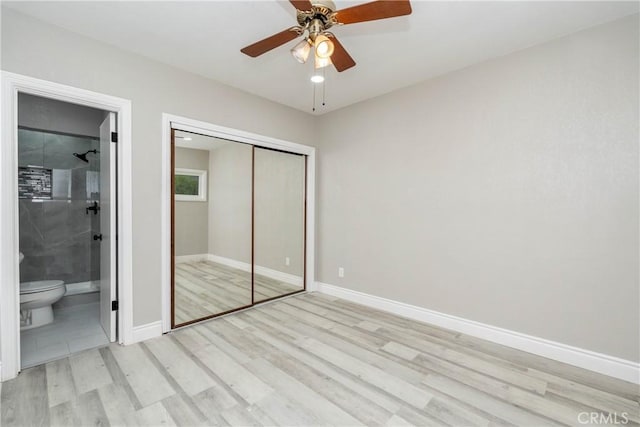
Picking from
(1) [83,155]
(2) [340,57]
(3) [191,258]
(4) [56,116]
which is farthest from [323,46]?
(1) [83,155]

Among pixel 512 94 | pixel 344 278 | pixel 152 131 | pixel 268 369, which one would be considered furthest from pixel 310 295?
pixel 512 94

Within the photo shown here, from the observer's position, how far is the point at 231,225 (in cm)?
356

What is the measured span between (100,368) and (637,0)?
4753 mm

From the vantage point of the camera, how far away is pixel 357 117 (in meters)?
3.82

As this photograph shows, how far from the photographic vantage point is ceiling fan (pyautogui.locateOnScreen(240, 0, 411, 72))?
152cm

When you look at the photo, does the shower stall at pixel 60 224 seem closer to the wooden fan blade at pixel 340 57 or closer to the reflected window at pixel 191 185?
the reflected window at pixel 191 185

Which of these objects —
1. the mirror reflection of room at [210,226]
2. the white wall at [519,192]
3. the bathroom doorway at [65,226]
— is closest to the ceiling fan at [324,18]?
the mirror reflection of room at [210,226]

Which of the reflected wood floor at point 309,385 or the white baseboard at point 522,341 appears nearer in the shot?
the reflected wood floor at point 309,385

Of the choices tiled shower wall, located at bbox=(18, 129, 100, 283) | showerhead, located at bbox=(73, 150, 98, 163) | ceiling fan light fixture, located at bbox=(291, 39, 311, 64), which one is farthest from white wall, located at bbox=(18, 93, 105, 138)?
ceiling fan light fixture, located at bbox=(291, 39, 311, 64)

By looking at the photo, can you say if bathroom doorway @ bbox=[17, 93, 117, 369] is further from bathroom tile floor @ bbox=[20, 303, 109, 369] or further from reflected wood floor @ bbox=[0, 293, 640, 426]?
A: reflected wood floor @ bbox=[0, 293, 640, 426]

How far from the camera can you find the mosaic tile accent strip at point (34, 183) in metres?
3.53

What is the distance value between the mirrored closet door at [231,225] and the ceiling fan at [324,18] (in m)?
1.62

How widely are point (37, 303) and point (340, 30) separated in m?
3.92

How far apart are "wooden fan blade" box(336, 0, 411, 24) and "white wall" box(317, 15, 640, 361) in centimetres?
170
